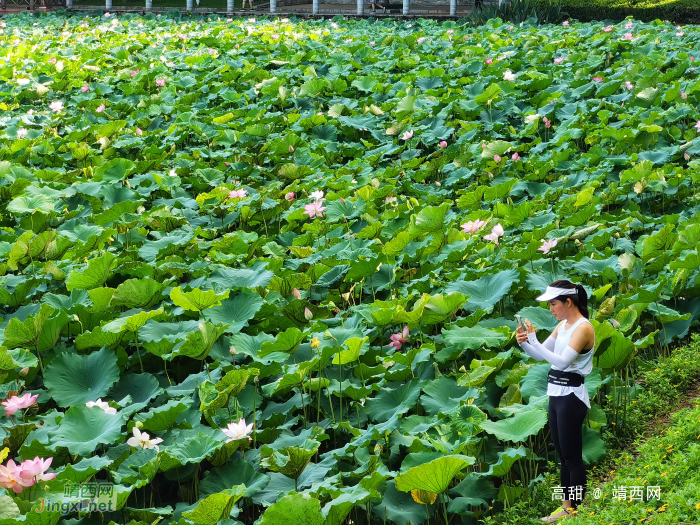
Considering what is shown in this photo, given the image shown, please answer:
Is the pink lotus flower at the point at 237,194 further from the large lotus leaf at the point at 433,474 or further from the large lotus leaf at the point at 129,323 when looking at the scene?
the large lotus leaf at the point at 433,474

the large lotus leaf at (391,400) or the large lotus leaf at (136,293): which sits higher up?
the large lotus leaf at (136,293)

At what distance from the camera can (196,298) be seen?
9.70 feet

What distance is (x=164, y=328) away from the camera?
303cm

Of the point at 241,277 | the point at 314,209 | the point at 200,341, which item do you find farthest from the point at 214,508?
the point at 314,209

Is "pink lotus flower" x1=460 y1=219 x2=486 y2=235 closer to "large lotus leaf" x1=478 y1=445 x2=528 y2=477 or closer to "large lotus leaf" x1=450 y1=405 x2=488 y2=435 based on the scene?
"large lotus leaf" x1=450 y1=405 x2=488 y2=435

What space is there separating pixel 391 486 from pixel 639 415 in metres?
1.14

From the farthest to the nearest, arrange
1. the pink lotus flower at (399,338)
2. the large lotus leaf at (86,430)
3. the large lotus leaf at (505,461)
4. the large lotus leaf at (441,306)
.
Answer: the pink lotus flower at (399,338)
the large lotus leaf at (441,306)
the large lotus leaf at (86,430)
the large lotus leaf at (505,461)

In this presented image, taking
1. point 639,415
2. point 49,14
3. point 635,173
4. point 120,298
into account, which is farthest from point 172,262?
point 49,14

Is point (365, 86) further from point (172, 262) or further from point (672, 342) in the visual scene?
point (672, 342)

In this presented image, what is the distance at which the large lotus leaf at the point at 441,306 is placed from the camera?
9.36 ft

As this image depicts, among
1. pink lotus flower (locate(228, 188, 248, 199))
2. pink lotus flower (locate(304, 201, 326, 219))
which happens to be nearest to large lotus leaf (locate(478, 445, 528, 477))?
pink lotus flower (locate(304, 201, 326, 219))

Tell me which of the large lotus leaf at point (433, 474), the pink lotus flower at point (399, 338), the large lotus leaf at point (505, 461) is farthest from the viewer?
the pink lotus flower at point (399, 338)

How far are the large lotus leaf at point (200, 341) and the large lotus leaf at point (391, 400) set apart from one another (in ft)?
2.26

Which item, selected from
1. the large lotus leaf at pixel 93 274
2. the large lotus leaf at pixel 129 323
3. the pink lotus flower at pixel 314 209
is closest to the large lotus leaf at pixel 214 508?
the large lotus leaf at pixel 129 323
